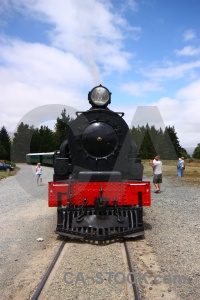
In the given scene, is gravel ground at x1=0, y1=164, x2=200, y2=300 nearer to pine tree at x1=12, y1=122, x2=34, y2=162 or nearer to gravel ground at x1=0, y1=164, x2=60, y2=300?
gravel ground at x1=0, y1=164, x2=60, y2=300

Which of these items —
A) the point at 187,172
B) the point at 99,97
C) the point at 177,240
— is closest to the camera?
the point at 177,240

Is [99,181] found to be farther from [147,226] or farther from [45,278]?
[45,278]

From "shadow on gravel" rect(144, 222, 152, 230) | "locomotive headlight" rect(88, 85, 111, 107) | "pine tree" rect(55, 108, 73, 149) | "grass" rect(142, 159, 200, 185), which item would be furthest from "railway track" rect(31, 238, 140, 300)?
"grass" rect(142, 159, 200, 185)

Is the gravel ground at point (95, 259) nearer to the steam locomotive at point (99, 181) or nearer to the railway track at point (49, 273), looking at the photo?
the railway track at point (49, 273)

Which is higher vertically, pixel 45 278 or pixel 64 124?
pixel 64 124

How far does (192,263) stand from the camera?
4.91 m

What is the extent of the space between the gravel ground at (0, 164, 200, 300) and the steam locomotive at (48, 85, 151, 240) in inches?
15.8

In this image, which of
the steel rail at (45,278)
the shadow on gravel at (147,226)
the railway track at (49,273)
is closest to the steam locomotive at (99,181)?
the railway track at (49,273)

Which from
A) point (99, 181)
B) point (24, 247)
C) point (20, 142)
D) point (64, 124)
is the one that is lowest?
point (24, 247)

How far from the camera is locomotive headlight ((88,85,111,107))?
7.25 metres

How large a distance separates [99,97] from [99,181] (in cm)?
208

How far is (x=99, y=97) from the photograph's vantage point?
7.26m

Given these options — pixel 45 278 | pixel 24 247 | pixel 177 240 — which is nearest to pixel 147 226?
pixel 177 240

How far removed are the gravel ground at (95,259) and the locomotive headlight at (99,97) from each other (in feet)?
10.5
